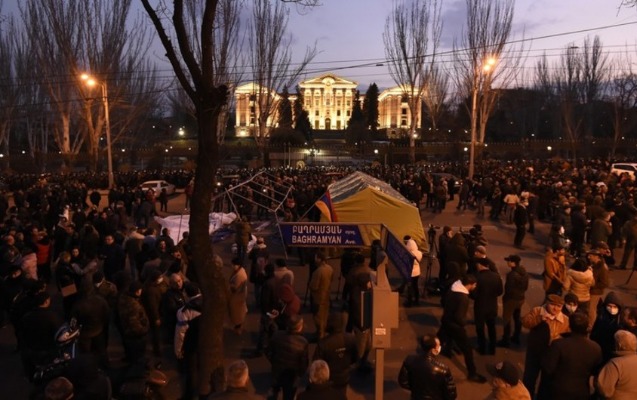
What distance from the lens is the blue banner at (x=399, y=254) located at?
252 inches

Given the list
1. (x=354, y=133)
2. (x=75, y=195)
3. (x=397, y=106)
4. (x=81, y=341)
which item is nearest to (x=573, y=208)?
(x=81, y=341)

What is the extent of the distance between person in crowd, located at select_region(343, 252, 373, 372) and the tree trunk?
167cm

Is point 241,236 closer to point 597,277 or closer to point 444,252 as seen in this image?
point 444,252

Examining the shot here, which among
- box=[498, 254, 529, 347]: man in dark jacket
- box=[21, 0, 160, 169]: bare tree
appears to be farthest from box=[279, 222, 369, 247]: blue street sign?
box=[21, 0, 160, 169]: bare tree

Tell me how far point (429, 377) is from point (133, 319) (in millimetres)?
3706

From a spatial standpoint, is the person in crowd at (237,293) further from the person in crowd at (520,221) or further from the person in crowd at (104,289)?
the person in crowd at (520,221)

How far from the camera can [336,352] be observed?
5500mm

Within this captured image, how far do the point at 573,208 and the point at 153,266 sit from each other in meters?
10.3

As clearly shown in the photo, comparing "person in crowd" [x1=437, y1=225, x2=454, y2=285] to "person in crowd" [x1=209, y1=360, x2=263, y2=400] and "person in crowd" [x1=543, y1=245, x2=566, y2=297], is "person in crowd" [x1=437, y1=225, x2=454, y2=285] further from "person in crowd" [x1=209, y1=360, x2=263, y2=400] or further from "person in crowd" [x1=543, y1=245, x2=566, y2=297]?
"person in crowd" [x1=209, y1=360, x2=263, y2=400]

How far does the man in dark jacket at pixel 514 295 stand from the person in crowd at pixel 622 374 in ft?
9.31

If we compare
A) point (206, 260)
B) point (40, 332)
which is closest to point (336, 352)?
point (206, 260)

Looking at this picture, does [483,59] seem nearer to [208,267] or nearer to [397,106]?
[208,267]

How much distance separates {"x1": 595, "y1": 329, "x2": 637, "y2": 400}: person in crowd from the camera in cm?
454

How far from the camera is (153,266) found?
868 centimetres
